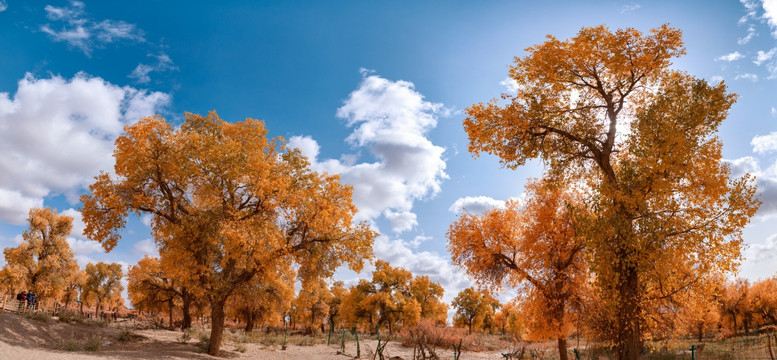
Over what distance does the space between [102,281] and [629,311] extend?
238ft

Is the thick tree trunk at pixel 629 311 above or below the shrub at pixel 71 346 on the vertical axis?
above

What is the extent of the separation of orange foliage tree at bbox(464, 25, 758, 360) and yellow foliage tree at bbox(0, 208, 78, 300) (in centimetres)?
4726

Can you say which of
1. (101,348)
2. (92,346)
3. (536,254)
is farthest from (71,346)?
(536,254)

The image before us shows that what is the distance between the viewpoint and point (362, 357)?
950 inches

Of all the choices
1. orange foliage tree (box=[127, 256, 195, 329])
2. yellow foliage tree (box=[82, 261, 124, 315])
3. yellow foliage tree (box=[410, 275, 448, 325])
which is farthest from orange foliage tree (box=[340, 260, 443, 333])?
yellow foliage tree (box=[82, 261, 124, 315])

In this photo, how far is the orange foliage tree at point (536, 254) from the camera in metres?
18.1

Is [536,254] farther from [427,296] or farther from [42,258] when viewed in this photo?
[42,258]

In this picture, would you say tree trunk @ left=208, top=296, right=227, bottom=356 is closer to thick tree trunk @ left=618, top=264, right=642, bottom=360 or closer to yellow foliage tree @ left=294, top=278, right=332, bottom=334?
thick tree trunk @ left=618, top=264, right=642, bottom=360

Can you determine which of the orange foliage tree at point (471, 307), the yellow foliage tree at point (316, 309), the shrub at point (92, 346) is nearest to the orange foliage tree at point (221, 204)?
the shrub at point (92, 346)

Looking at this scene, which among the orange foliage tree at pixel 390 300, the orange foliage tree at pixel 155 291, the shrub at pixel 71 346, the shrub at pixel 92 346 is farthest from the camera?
the orange foliage tree at pixel 390 300

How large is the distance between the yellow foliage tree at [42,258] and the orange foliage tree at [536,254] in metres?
42.7

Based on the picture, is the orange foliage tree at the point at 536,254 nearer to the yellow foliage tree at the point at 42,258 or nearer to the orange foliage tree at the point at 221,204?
the orange foliage tree at the point at 221,204

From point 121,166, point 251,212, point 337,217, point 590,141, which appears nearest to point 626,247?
point 590,141

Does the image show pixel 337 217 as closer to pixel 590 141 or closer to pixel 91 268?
pixel 590 141
